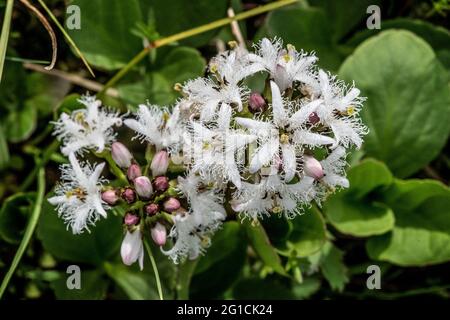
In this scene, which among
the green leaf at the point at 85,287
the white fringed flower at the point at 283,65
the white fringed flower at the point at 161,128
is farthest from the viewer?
the green leaf at the point at 85,287

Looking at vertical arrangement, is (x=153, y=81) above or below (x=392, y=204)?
above

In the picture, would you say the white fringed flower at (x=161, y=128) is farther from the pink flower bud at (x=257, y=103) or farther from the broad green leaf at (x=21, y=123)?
the broad green leaf at (x=21, y=123)

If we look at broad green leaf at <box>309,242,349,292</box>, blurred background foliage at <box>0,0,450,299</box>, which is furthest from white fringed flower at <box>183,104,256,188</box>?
broad green leaf at <box>309,242,349,292</box>

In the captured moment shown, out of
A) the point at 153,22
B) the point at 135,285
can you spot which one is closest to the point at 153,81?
the point at 153,22

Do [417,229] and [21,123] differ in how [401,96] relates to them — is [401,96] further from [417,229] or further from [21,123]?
[21,123]

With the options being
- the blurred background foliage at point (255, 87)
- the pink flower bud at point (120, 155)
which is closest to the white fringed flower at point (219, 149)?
the pink flower bud at point (120, 155)

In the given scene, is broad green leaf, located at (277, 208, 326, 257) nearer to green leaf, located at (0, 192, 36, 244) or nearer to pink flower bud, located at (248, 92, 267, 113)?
pink flower bud, located at (248, 92, 267, 113)
